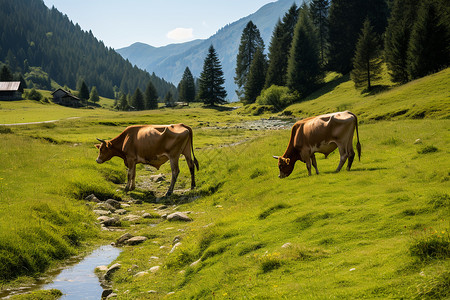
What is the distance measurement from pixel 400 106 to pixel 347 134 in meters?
30.4

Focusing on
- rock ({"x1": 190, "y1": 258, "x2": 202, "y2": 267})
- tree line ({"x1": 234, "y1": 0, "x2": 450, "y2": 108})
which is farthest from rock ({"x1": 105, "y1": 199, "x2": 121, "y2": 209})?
tree line ({"x1": 234, "y1": 0, "x2": 450, "y2": 108})

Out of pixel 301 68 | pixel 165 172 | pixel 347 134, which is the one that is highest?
pixel 301 68

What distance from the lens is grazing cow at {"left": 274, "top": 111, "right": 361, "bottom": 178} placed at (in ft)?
46.9

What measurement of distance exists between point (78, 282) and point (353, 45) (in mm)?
90642

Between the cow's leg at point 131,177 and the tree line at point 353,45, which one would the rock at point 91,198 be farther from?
the tree line at point 353,45

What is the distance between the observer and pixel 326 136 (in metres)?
14.5

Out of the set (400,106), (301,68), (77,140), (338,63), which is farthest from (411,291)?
(338,63)

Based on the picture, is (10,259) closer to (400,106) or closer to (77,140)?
(77,140)

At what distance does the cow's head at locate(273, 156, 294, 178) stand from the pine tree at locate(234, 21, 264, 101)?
349 ft

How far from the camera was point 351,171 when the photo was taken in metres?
14.1

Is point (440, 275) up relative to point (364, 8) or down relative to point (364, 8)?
A: down

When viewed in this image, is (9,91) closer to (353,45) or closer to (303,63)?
(303,63)

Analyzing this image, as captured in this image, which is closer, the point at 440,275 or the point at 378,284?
the point at 440,275

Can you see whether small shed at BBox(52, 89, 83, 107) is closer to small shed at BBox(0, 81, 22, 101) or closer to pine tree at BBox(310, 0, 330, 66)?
small shed at BBox(0, 81, 22, 101)
